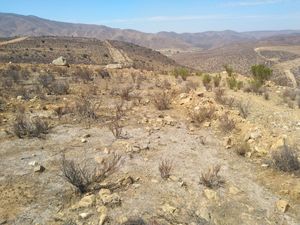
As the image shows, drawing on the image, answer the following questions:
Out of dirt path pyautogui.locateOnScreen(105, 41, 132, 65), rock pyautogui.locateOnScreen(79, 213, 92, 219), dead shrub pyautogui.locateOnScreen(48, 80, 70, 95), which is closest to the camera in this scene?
rock pyautogui.locateOnScreen(79, 213, 92, 219)

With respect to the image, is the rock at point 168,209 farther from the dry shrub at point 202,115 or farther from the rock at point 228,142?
the dry shrub at point 202,115

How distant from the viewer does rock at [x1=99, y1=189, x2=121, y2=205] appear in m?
5.43

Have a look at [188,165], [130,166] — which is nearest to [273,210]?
[188,165]

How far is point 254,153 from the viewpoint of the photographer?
25.2 feet

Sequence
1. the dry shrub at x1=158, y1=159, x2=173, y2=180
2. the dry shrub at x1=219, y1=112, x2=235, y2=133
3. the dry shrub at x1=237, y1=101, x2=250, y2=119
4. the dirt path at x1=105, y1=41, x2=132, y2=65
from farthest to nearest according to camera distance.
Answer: the dirt path at x1=105, y1=41, x2=132, y2=65 < the dry shrub at x1=237, y1=101, x2=250, y2=119 < the dry shrub at x1=219, y1=112, x2=235, y2=133 < the dry shrub at x1=158, y1=159, x2=173, y2=180

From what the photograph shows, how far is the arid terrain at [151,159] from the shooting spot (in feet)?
17.6

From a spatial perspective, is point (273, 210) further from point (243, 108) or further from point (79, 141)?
point (243, 108)

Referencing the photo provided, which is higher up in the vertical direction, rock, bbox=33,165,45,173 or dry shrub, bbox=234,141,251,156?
rock, bbox=33,165,45,173

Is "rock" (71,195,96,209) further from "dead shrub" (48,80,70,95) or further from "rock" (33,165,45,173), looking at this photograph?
"dead shrub" (48,80,70,95)

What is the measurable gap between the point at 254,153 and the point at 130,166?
283cm

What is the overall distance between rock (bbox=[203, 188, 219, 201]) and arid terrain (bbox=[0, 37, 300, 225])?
17mm

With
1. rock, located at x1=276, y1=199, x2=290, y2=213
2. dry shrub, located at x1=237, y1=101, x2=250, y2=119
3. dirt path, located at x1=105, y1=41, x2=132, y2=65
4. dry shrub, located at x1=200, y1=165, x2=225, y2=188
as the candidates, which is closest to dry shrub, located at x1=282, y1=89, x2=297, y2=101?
dry shrub, located at x1=237, y1=101, x2=250, y2=119

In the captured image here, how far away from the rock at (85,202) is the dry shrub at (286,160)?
3657mm

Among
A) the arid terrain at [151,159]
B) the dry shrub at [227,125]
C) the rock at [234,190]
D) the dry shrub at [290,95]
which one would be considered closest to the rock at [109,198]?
the arid terrain at [151,159]
